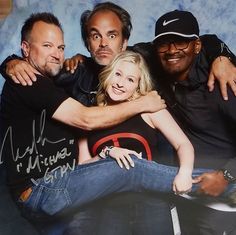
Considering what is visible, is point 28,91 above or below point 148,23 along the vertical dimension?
below

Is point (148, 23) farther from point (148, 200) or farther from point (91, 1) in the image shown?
point (148, 200)

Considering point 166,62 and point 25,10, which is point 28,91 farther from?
point 166,62

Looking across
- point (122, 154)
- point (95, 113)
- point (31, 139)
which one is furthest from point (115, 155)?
point (31, 139)

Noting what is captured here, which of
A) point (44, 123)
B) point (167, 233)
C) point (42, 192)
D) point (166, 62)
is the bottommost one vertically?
point (167, 233)

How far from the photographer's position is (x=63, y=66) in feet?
4.21

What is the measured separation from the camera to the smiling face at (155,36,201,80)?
1.25m

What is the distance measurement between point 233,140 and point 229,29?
11.7 inches

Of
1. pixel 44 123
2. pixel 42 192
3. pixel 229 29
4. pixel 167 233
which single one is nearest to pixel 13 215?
pixel 42 192

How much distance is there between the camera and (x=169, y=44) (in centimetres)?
126

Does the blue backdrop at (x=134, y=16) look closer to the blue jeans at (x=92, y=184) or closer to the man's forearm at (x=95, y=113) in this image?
the man's forearm at (x=95, y=113)

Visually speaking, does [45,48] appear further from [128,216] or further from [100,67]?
[128,216]

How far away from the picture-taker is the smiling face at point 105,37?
1.25 meters

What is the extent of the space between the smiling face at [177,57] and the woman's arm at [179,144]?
0.11m

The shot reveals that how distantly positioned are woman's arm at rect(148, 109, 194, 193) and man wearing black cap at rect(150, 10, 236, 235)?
0.02 metres
